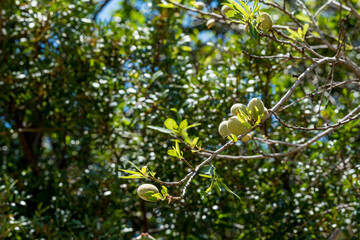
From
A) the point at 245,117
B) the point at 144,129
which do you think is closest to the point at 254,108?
the point at 245,117

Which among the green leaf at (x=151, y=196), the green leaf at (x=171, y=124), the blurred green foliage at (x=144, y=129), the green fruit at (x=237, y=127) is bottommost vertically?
the blurred green foliage at (x=144, y=129)

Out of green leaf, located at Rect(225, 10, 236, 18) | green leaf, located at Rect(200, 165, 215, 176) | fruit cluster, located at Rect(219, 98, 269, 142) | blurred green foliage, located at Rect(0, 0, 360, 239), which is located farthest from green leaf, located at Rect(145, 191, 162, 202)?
blurred green foliage, located at Rect(0, 0, 360, 239)

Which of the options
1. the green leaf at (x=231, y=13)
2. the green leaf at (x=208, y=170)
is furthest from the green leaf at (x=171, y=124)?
the green leaf at (x=231, y=13)

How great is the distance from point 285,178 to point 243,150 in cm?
30

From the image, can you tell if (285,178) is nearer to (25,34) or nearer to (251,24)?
(251,24)

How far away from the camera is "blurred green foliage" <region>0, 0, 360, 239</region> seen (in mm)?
2195

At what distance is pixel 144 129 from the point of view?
244 centimetres

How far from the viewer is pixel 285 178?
2363 millimetres

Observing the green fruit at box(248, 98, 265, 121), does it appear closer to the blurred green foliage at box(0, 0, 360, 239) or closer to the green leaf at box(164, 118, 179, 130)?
the green leaf at box(164, 118, 179, 130)

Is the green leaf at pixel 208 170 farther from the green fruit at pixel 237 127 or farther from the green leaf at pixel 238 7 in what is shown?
the green leaf at pixel 238 7

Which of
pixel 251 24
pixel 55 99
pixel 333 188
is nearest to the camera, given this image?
pixel 251 24

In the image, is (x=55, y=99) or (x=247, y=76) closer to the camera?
(x=247, y=76)

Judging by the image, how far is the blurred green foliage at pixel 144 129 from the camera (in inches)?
86.4

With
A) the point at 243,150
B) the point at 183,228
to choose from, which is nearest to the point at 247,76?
the point at 243,150
